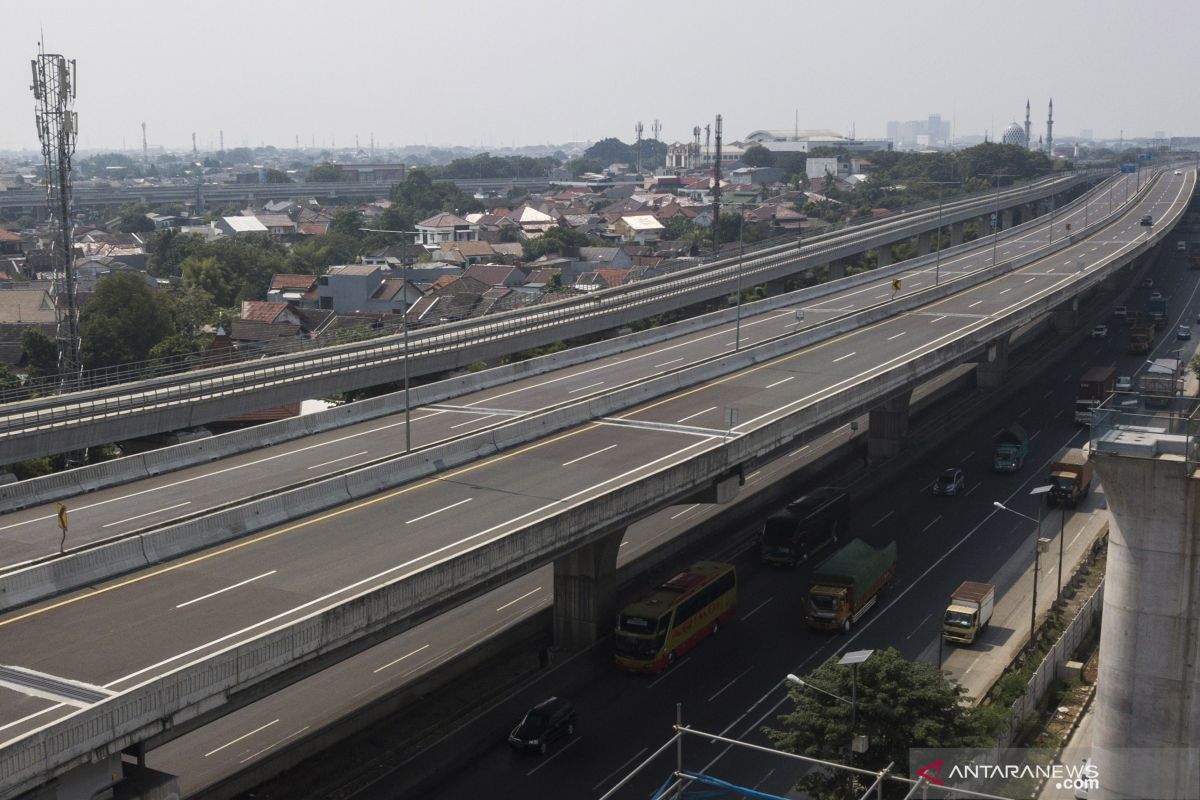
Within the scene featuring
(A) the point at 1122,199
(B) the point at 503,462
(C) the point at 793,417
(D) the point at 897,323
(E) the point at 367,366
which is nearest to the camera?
(B) the point at 503,462

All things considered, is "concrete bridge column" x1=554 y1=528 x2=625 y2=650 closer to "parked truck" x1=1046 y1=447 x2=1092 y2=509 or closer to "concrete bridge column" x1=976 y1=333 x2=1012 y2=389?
"parked truck" x1=1046 y1=447 x2=1092 y2=509

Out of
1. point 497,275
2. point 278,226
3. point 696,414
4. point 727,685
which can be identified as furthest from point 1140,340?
point 278,226

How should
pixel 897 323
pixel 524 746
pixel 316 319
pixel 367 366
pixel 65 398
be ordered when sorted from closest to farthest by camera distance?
pixel 524 746
pixel 65 398
pixel 367 366
pixel 897 323
pixel 316 319

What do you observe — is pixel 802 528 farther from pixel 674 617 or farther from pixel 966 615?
pixel 674 617

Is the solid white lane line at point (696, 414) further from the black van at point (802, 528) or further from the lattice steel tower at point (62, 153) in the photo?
the lattice steel tower at point (62, 153)

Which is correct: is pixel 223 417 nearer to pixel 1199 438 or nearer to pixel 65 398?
pixel 65 398

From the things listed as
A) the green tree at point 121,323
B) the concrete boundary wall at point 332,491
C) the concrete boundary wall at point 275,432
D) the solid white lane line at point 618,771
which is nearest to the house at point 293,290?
the green tree at point 121,323

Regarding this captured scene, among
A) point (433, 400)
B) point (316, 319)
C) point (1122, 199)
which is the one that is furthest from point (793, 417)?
point (1122, 199)
